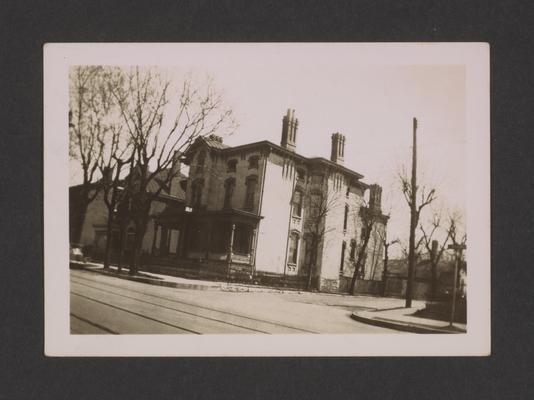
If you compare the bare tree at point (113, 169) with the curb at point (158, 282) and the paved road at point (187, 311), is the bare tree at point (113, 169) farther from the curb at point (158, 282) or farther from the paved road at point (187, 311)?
the paved road at point (187, 311)

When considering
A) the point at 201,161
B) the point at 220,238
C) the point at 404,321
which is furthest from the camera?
the point at 201,161

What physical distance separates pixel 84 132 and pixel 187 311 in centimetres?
158

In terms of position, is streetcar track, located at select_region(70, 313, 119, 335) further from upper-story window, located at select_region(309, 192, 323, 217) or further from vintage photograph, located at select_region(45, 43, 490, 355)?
upper-story window, located at select_region(309, 192, 323, 217)

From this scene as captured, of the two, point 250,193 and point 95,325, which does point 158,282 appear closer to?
point 95,325

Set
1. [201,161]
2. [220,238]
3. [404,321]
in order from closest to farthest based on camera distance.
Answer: [220,238]
[404,321]
[201,161]

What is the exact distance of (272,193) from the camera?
383cm

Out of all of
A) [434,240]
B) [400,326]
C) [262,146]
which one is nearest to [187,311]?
[262,146]

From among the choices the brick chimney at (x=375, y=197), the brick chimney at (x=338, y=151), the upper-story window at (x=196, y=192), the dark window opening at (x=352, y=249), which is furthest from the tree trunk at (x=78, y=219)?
the brick chimney at (x=375, y=197)

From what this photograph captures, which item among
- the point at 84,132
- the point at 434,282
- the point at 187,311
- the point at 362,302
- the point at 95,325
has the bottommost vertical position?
the point at 95,325

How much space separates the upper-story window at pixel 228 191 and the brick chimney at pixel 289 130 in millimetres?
488

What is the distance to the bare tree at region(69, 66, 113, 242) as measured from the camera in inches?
149

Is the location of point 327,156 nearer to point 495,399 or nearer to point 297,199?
point 297,199

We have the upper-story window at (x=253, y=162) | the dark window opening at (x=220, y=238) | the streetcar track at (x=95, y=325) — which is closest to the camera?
the dark window opening at (x=220, y=238)

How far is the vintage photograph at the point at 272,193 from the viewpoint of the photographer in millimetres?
3773
